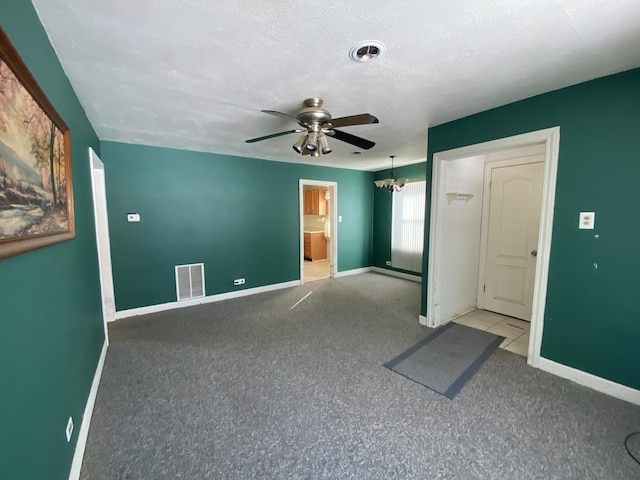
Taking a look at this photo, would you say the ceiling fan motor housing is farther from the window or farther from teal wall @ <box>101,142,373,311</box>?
the window

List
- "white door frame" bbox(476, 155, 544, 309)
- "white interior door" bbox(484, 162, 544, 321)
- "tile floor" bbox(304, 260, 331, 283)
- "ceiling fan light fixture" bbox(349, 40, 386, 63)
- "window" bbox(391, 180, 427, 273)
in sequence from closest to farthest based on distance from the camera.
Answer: "ceiling fan light fixture" bbox(349, 40, 386, 63)
"white interior door" bbox(484, 162, 544, 321)
"white door frame" bbox(476, 155, 544, 309)
"window" bbox(391, 180, 427, 273)
"tile floor" bbox(304, 260, 331, 283)

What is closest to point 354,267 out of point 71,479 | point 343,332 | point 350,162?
point 350,162

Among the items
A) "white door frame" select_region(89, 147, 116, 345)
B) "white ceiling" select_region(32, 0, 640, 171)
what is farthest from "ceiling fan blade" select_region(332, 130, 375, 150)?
"white door frame" select_region(89, 147, 116, 345)

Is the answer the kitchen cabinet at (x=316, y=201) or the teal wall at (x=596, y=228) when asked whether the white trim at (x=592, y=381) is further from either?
the kitchen cabinet at (x=316, y=201)

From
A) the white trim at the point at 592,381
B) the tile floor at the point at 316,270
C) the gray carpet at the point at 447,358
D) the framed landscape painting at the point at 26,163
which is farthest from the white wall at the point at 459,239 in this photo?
the framed landscape painting at the point at 26,163

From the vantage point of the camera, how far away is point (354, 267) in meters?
6.15

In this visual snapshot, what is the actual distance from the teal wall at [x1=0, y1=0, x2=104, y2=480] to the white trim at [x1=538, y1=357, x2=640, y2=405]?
11.0ft

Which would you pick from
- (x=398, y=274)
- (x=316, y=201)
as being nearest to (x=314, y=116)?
(x=398, y=274)

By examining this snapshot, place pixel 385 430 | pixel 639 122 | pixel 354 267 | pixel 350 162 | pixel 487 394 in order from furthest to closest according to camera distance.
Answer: pixel 354 267 < pixel 350 162 < pixel 487 394 < pixel 639 122 < pixel 385 430

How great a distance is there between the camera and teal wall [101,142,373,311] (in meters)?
3.61

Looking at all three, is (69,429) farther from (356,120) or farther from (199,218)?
(199,218)

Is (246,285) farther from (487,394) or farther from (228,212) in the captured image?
(487,394)

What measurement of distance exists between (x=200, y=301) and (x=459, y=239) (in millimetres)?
3824

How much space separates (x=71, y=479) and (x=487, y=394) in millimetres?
2637
